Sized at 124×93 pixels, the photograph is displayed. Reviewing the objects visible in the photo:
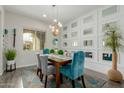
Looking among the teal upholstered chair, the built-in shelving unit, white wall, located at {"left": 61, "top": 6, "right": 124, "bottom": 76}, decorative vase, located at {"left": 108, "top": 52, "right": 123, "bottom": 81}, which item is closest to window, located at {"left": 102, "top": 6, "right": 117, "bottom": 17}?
the built-in shelving unit

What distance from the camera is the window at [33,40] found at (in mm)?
4922

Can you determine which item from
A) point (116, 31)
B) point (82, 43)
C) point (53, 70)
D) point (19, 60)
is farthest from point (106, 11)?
point (19, 60)

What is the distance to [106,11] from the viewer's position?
3504 mm

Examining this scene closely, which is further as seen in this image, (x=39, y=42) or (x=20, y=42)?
(x=39, y=42)

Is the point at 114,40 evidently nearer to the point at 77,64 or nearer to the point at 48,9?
the point at 77,64

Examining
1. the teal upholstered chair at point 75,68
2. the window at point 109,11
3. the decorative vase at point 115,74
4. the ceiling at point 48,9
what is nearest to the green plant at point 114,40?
the decorative vase at point 115,74

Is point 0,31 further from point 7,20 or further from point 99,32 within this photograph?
point 99,32

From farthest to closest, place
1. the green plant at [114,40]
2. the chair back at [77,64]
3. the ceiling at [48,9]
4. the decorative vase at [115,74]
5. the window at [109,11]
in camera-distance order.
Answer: the ceiling at [48,9], the window at [109,11], the green plant at [114,40], the decorative vase at [115,74], the chair back at [77,64]

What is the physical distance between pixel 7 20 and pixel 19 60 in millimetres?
1997

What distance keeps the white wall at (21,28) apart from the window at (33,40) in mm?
313

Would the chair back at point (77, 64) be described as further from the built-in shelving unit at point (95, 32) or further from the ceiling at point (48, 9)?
the ceiling at point (48, 9)

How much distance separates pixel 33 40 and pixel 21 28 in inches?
40.1

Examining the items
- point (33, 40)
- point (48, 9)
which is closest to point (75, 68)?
point (48, 9)

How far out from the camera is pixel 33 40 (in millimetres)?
5270
